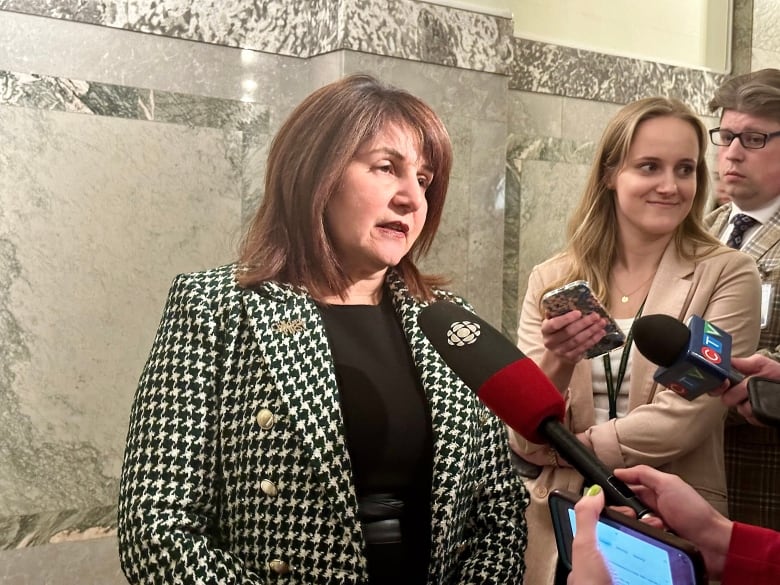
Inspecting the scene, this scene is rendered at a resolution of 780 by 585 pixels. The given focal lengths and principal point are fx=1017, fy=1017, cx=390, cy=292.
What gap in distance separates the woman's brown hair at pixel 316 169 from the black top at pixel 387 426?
0.11 m

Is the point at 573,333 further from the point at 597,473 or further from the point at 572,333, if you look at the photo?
the point at 597,473

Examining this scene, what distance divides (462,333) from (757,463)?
69.6 inches

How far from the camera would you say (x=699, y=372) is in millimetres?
1757

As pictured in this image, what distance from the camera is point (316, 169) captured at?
198 centimetres

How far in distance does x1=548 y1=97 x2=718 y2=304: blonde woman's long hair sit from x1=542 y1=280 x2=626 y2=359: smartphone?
545 millimetres

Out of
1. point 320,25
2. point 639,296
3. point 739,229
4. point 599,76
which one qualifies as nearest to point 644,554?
point 639,296

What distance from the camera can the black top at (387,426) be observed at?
6.05ft

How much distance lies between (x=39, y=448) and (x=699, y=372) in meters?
2.45

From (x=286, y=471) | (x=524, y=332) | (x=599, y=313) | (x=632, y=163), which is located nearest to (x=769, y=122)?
(x=632, y=163)

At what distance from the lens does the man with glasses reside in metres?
2.99

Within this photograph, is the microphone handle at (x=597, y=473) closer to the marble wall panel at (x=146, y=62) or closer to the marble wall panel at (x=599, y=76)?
the marble wall panel at (x=146, y=62)

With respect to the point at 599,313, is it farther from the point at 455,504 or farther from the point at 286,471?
the point at 286,471

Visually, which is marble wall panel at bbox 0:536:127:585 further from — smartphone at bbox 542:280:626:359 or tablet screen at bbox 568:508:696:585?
tablet screen at bbox 568:508:696:585

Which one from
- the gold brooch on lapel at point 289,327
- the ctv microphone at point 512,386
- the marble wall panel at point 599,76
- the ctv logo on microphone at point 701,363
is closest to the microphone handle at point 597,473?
the ctv microphone at point 512,386
